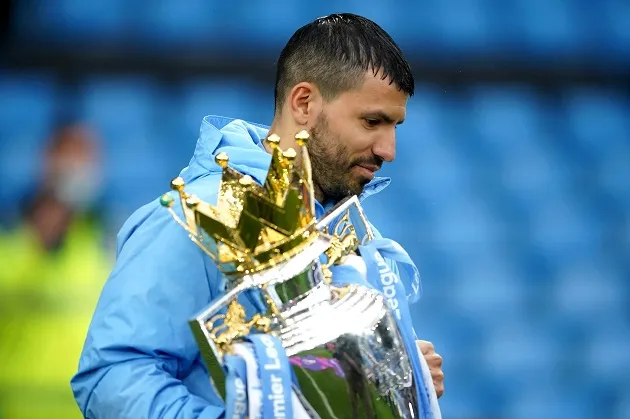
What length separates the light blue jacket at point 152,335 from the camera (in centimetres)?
141

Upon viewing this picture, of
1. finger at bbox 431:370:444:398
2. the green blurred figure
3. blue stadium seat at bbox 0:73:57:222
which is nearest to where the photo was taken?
finger at bbox 431:370:444:398

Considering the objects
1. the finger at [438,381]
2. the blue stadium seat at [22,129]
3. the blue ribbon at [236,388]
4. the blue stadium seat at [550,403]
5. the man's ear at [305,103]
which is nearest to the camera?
the blue ribbon at [236,388]

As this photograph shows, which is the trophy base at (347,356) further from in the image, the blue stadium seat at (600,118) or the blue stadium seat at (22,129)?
the blue stadium seat at (600,118)

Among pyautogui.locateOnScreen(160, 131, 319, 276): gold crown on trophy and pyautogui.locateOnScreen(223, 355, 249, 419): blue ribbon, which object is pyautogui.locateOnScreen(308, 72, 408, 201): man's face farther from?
pyautogui.locateOnScreen(223, 355, 249, 419): blue ribbon

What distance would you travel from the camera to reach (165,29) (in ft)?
12.9

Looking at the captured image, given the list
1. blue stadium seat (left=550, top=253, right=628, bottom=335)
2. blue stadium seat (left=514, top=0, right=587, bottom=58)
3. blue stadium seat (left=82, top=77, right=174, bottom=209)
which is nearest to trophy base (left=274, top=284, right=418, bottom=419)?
blue stadium seat (left=82, top=77, right=174, bottom=209)

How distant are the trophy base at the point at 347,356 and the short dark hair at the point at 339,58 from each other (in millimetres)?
378

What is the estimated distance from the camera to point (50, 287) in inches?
141

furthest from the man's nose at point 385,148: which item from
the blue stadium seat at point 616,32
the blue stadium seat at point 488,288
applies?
the blue stadium seat at point 616,32

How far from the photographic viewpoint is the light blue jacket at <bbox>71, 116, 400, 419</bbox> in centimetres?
141

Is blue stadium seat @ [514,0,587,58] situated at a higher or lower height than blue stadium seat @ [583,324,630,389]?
higher

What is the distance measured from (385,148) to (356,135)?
→ 1.7 inches

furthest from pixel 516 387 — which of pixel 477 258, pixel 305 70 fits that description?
pixel 305 70

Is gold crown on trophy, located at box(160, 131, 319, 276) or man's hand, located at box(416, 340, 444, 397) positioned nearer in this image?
gold crown on trophy, located at box(160, 131, 319, 276)
